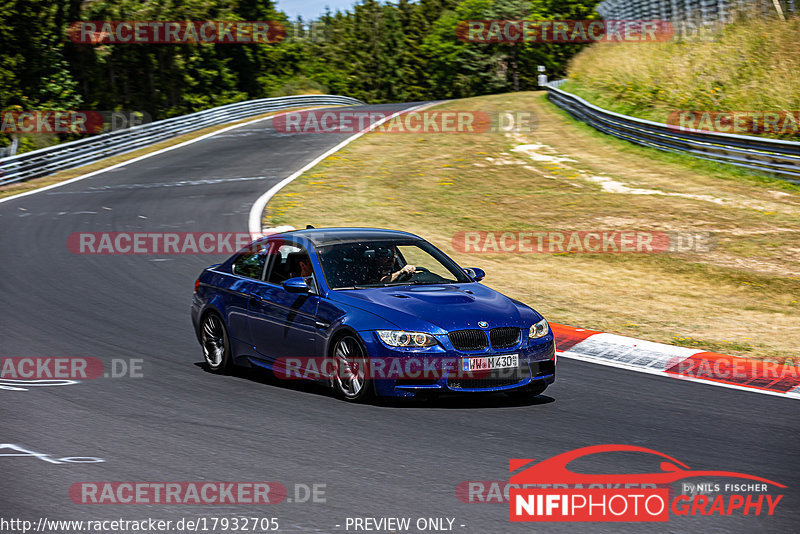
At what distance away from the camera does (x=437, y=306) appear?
810 centimetres

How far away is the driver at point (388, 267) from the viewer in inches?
354

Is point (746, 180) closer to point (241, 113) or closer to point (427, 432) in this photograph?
point (427, 432)

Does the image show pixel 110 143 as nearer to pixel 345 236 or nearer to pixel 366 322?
pixel 345 236

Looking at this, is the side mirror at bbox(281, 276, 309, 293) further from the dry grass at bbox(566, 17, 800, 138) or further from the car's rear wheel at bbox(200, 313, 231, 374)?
the dry grass at bbox(566, 17, 800, 138)

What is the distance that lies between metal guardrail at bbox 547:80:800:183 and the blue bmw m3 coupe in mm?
15820

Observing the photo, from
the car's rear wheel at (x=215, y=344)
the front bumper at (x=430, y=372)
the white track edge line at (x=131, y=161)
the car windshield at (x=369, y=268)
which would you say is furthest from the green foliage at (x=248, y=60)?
the front bumper at (x=430, y=372)

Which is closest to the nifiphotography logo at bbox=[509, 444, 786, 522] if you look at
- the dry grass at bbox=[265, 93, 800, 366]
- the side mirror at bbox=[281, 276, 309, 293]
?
the side mirror at bbox=[281, 276, 309, 293]

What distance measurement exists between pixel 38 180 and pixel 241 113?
17.7 m

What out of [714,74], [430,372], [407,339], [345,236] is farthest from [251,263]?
[714,74]

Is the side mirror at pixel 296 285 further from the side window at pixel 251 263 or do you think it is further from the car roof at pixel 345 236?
the side window at pixel 251 263

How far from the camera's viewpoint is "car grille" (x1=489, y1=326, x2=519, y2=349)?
313 inches

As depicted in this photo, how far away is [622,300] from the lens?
45.0 feet

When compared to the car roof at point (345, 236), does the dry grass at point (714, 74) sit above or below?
above

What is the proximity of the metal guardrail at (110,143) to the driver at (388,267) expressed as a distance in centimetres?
2215
